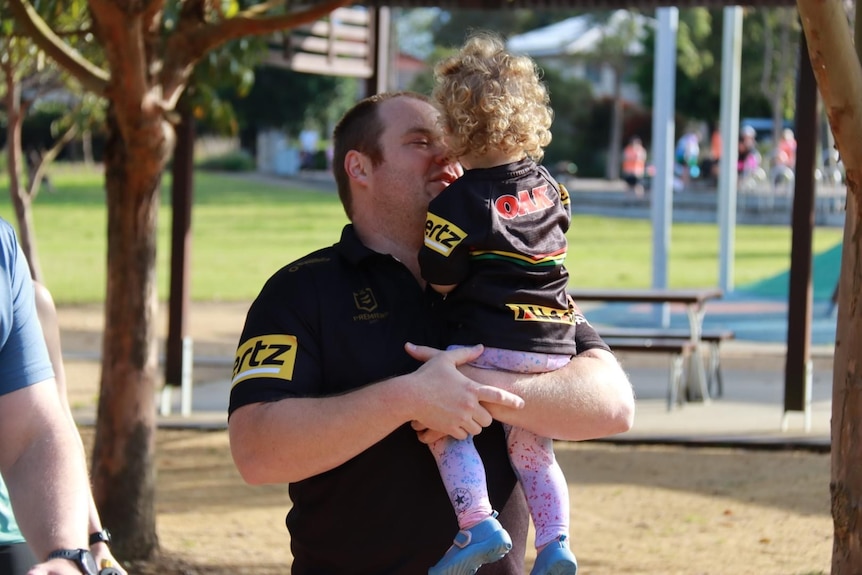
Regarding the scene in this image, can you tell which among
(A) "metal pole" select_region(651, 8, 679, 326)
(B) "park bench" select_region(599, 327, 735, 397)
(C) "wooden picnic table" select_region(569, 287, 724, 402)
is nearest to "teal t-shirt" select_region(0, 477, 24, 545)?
(C) "wooden picnic table" select_region(569, 287, 724, 402)

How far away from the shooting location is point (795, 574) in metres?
5.87

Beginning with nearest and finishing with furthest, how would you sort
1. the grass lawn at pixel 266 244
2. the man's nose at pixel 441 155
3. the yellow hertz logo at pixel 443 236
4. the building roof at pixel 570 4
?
the yellow hertz logo at pixel 443 236
the man's nose at pixel 441 155
the building roof at pixel 570 4
the grass lawn at pixel 266 244

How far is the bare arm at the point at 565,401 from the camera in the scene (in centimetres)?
257

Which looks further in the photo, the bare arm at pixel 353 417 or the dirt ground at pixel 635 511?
the dirt ground at pixel 635 511

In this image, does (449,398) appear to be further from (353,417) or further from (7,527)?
Answer: (7,527)

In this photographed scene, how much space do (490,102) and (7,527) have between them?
53.3 inches

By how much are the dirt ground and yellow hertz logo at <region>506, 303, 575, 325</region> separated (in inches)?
135

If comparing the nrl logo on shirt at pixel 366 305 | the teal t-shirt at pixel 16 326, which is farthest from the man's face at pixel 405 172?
the teal t-shirt at pixel 16 326

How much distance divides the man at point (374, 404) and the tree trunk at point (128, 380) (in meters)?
3.18

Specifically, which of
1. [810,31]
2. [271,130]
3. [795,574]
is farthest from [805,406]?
[271,130]

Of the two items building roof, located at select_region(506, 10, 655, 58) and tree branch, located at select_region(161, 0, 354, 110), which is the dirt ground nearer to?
tree branch, located at select_region(161, 0, 354, 110)

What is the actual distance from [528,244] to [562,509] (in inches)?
23.7

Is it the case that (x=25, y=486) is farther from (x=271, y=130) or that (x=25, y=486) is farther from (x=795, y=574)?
(x=271, y=130)

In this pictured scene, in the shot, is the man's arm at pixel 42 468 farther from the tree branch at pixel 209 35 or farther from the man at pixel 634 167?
the man at pixel 634 167
